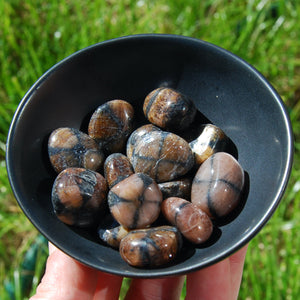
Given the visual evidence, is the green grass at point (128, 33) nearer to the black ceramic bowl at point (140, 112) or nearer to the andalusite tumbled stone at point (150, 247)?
the black ceramic bowl at point (140, 112)

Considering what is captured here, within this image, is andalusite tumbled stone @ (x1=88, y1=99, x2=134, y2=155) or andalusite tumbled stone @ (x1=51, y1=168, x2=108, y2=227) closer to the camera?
andalusite tumbled stone @ (x1=51, y1=168, x2=108, y2=227)

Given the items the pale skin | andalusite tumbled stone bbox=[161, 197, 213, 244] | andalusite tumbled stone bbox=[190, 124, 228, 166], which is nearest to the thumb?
the pale skin

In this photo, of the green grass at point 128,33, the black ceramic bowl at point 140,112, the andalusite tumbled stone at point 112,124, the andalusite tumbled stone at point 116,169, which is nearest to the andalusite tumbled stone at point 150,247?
the black ceramic bowl at point 140,112

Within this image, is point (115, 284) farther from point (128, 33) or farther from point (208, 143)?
point (128, 33)

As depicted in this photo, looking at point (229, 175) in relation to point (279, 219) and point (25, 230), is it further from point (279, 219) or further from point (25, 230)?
point (25, 230)

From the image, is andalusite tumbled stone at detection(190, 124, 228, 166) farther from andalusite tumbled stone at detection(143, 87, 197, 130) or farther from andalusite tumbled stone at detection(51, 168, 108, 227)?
andalusite tumbled stone at detection(51, 168, 108, 227)
